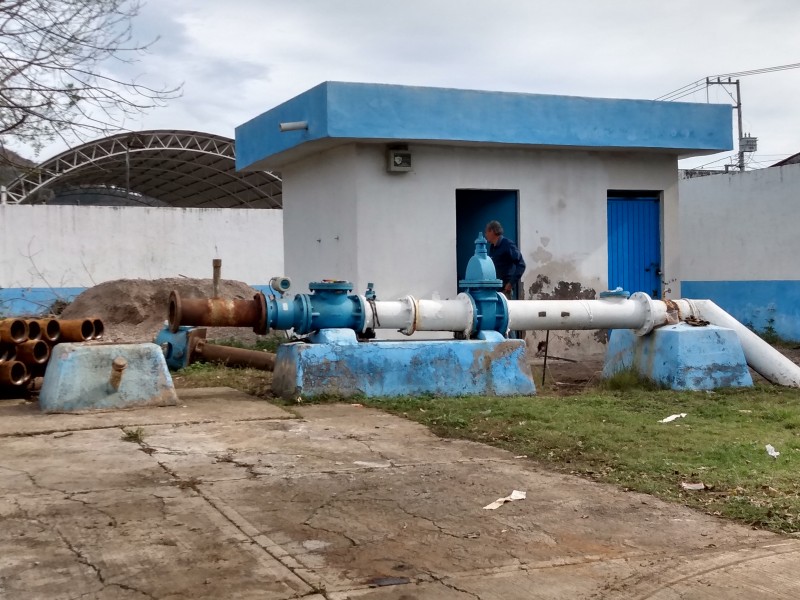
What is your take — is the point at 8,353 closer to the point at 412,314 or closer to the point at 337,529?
the point at 412,314

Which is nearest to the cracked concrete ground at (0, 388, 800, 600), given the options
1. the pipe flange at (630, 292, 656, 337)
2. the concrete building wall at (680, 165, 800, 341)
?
the pipe flange at (630, 292, 656, 337)

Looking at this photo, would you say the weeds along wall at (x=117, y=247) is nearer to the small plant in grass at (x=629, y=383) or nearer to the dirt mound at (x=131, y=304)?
the dirt mound at (x=131, y=304)

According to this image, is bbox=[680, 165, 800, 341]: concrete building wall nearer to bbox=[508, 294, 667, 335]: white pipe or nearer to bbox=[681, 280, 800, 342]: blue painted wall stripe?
bbox=[681, 280, 800, 342]: blue painted wall stripe

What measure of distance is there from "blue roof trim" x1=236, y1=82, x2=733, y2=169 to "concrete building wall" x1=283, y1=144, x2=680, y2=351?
43 cm

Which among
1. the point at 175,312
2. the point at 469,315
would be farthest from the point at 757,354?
the point at 175,312

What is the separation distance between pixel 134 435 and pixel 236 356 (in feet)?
13.7

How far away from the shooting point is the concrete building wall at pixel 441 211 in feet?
37.1

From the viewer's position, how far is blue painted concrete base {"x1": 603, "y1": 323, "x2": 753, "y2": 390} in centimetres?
885

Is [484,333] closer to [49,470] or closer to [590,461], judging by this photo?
[590,461]

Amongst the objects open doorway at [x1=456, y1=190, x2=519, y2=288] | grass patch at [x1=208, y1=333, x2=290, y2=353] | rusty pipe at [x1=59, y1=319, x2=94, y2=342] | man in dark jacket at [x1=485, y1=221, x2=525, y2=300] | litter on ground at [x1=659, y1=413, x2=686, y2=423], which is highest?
open doorway at [x1=456, y1=190, x2=519, y2=288]

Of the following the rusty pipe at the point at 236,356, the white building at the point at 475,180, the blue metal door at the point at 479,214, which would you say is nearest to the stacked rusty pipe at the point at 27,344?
the rusty pipe at the point at 236,356

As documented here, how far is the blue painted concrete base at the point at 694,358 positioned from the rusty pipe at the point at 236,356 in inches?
163

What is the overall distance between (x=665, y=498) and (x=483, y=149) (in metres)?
7.75

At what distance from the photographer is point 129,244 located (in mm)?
21281
